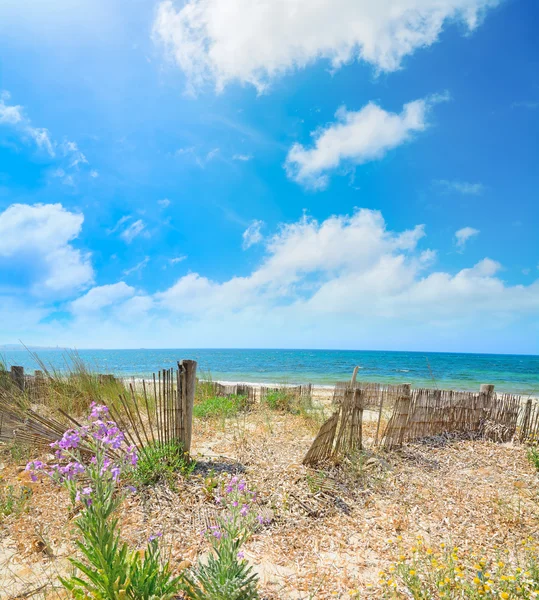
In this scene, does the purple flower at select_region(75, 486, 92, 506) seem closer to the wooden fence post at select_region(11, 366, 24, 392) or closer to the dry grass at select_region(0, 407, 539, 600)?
the dry grass at select_region(0, 407, 539, 600)

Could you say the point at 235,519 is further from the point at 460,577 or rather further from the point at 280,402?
the point at 280,402

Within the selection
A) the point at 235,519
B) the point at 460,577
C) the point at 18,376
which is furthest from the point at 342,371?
the point at 235,519

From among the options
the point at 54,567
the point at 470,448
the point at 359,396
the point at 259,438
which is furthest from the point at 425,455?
the point at 54,567

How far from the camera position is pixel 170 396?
4.39 m

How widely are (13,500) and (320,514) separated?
302 cm

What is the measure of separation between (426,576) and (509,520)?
158cm

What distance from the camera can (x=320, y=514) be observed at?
11.9 ft

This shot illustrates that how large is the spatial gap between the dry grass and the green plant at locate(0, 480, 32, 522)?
0.32ft

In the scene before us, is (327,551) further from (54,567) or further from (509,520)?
(54,567)

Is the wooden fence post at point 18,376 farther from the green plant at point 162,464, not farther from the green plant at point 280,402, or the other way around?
the green plant at point 280,402

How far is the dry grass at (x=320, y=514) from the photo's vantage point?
2842 mm

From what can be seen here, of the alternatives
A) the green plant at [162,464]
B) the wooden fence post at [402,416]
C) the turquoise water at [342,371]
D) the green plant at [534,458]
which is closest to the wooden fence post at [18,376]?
the turquoise water at [342,371]

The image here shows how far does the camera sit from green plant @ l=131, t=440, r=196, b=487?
391cm

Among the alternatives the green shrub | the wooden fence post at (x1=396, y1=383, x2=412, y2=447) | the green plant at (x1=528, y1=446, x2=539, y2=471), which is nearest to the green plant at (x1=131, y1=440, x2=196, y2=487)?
the green shrub
